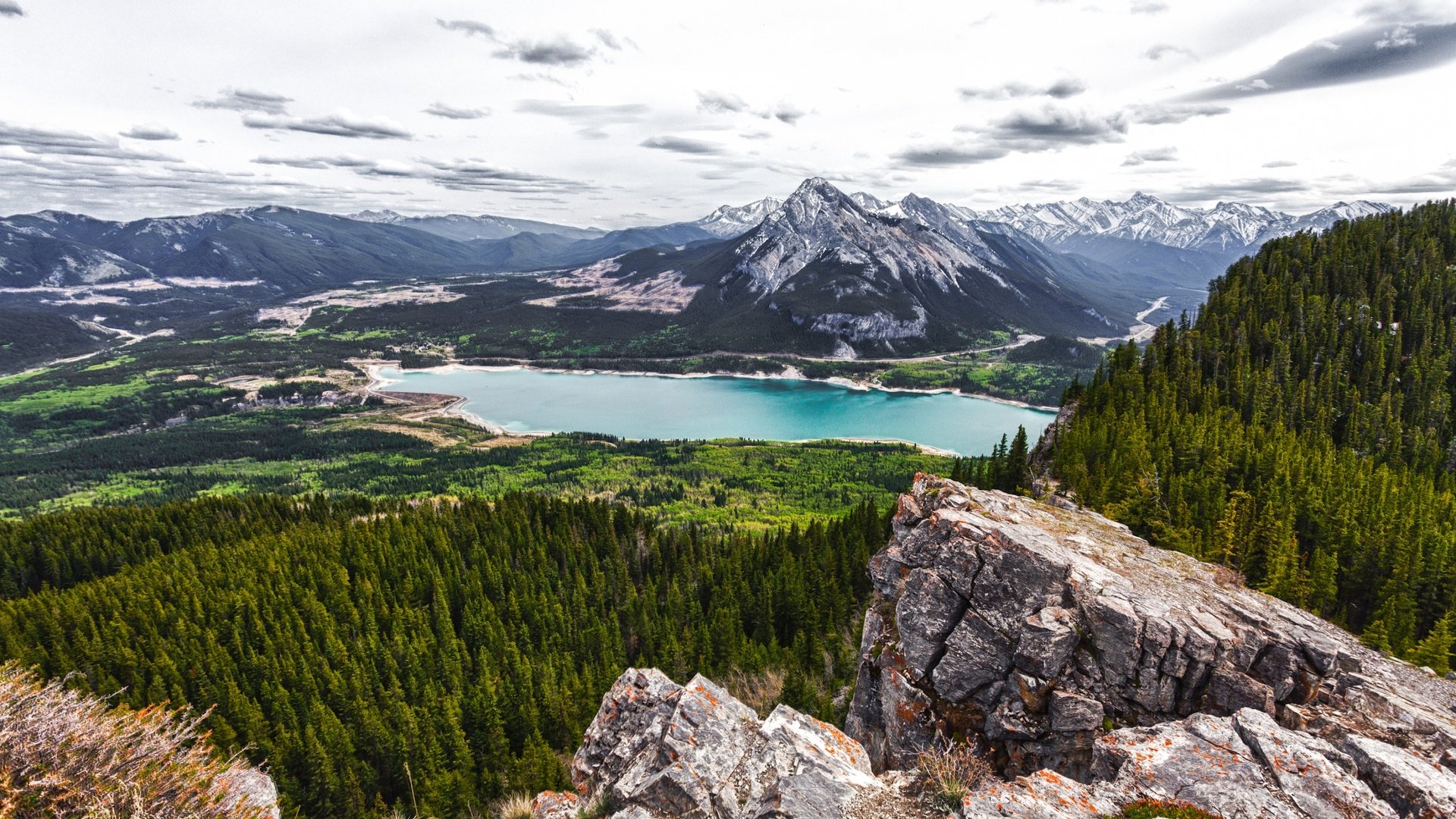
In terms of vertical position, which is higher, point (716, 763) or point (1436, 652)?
point (1436, 652)

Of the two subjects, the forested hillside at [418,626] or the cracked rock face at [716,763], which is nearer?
the cracked rock face at [716,763]

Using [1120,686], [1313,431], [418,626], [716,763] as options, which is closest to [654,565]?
[418,626]

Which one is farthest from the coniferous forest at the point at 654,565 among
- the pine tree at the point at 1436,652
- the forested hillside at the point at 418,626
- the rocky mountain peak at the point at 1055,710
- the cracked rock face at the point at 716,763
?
the cracked rock face at the point at 716,763

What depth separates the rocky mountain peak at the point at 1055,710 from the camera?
14055mm

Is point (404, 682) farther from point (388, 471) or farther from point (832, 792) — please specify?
point (388, 471)

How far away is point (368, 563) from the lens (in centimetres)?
5975

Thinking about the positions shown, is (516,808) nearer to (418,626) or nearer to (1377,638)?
(418,626)

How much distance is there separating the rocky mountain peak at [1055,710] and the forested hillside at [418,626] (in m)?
13.4

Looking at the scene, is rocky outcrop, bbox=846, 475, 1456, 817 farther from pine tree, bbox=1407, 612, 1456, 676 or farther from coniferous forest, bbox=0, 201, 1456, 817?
coniferous forest, bbox=0, 201, 1456, 817

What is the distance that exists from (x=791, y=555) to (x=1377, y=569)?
131ft

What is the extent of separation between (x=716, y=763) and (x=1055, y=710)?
1187 cm

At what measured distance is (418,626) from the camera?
52062 millimetres

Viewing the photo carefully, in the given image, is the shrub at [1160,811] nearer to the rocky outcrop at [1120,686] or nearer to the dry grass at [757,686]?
the rocky outcrop at [1120,686]

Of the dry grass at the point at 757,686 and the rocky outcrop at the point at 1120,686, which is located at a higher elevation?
the rocky outcrop at the point at 1120,686
